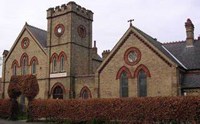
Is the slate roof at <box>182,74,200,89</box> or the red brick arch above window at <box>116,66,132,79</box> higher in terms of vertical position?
the red brick arch above window at <box>116,66,132,79</box>

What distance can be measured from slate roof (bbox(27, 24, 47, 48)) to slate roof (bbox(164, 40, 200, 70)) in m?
18.4

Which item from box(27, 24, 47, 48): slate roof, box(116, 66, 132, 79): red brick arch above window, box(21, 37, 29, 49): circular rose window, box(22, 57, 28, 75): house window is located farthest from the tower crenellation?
box(116, 66, 132, 79): red brick arch above window

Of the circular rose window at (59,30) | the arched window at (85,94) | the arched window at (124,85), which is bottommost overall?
the arched window at (85,94)

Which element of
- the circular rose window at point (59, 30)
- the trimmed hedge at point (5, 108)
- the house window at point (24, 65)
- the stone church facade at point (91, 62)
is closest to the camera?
the stone church facade at point (91, 62)

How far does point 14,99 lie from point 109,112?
548 inches

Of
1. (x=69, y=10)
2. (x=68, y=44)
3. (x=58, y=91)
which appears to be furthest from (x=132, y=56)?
(x=58, y=91)

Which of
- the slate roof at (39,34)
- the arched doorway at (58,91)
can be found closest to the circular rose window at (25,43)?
the slate roof at (39,34)

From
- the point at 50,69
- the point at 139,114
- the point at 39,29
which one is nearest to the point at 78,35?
the point at 50,69

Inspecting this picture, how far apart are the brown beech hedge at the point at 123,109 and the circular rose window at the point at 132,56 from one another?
282 inches

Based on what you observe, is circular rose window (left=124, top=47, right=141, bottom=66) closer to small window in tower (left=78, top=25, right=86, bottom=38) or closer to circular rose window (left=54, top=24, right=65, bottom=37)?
small window in tower (left=78, top=25, right=86, bottom=38)

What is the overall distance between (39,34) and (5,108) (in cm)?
1464

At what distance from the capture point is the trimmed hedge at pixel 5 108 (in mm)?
37531

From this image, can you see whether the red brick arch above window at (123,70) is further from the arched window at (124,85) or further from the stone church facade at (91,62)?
the arched window at (124,85)

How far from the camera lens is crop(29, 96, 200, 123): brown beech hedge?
24.9 metres
